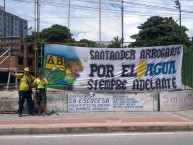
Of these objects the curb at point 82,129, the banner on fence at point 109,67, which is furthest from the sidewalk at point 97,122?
the banner on fence at point 109,67

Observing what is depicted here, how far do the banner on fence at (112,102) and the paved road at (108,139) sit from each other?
380 centimetres

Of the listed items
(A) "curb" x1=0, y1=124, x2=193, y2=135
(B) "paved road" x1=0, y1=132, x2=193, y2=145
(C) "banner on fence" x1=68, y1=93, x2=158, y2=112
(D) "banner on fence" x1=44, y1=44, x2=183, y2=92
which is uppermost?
(D) "banner on fence" x1=44, y1=44, x2=183, y2=92

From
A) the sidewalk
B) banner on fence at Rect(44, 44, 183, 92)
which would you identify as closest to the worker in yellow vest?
the sidewalk

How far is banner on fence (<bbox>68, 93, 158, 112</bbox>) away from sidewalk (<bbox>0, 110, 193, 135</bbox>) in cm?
35

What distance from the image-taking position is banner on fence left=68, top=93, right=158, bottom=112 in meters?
14.2

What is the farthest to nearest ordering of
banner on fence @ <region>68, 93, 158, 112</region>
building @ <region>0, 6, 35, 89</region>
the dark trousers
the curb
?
building @ <region>0, 6, 35, 89</region> < banner on fence @ <region>68, 93, 158, 112</region> < the dark trousers < the curb

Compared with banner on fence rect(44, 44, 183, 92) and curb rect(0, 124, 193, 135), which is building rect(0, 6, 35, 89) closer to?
banner on fence rect(44, 44, 183, 92)

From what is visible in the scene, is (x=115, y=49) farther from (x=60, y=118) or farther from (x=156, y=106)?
(x=60, y=118)

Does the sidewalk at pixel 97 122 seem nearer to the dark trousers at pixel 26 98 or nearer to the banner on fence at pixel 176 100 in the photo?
the dark trousers at pixel 26 98

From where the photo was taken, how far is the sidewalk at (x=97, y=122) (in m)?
10.7

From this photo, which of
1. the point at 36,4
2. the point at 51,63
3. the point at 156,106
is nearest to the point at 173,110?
the point at 156,106

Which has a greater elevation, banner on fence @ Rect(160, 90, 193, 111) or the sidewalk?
banner on fence @ Rect(160, 90, 193, 111)

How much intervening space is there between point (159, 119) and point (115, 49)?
3443 mm

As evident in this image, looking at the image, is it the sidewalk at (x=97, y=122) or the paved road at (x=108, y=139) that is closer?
the paved road at (x=108, y=139)
